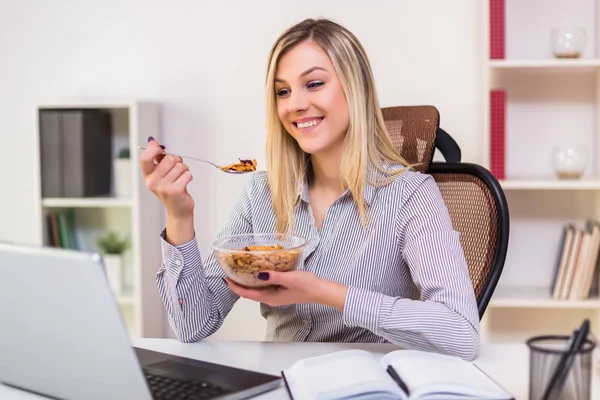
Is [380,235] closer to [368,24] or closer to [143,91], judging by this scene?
[368,24]

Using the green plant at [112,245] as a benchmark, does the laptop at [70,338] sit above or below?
above

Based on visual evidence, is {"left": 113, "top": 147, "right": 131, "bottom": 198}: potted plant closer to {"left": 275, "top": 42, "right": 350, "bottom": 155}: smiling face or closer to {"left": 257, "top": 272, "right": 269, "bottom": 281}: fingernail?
{"left": 275, "top": 42, "right": 350, "bottom": 155}: smiling face

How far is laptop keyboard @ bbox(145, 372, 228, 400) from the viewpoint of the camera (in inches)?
42.4

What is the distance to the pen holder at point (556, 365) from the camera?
0.87 metres

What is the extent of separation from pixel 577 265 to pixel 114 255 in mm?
1820

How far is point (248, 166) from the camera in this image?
1655 millimetres

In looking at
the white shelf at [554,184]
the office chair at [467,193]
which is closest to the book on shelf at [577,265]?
the white shelf at [554,184]

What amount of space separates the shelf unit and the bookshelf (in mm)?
1350

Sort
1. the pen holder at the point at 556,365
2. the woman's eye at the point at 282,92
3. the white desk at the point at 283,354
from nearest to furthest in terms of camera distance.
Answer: the pen holder at the point at 556,365 < the white desk at the point at 283,354 < the woman's eye at the point at 282,92

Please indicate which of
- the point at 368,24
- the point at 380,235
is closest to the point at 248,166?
the point at 380,235

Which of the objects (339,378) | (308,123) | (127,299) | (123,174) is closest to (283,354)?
(339,378)

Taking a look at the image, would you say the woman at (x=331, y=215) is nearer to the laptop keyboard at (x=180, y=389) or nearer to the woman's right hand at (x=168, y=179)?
the woman's right hand at (x=168, y=179)

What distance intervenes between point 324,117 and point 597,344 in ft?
3.09

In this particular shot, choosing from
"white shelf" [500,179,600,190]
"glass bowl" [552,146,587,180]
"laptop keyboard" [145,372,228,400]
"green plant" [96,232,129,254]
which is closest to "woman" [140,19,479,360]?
"laptop keyboard" [145,372,228,400]
